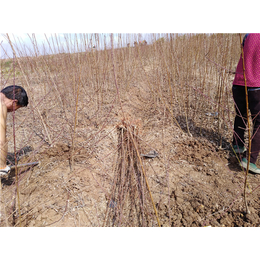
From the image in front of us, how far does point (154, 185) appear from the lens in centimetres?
150

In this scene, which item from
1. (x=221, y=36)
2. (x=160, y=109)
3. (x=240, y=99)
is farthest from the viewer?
(x=160, y=109)

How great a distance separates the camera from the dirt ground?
1187 mm

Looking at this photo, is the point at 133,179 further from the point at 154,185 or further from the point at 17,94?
the point at 17,94

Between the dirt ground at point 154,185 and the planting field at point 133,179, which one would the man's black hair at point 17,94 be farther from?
the dirt ground at point 154,185

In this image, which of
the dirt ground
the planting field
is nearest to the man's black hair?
the planting field

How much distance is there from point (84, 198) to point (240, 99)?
155 cm

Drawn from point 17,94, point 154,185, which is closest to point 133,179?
point 154,185

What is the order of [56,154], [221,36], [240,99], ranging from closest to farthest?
[240,99]
[221,36]
[56,154]

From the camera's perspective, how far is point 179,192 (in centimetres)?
138

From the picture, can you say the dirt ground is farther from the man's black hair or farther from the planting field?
the man's black hair

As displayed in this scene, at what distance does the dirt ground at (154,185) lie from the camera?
1187 mm

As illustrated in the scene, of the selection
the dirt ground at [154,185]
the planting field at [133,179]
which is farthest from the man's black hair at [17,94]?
the dirt ground at [154,185]

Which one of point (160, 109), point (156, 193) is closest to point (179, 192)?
point (156, 193)

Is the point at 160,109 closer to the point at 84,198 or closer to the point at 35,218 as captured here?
the point at 84,198
